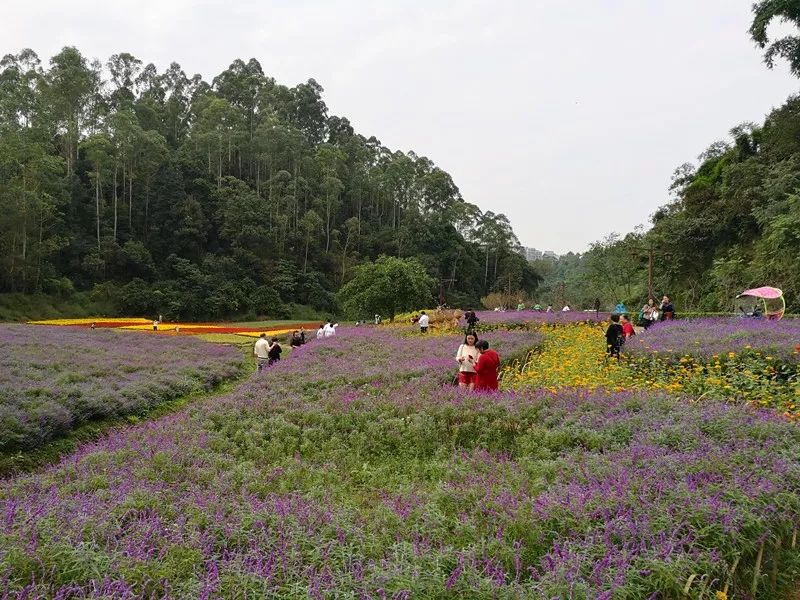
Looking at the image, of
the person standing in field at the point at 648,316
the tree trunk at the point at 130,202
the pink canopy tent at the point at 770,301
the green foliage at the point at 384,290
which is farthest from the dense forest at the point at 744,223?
the tree trunk at the point at 130,202

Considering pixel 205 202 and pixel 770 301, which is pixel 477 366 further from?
pixel 205 202

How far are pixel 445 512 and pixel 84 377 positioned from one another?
483 inches

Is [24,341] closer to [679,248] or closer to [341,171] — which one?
[679,248]

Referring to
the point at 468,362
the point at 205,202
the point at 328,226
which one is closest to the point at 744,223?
the point at 468,362

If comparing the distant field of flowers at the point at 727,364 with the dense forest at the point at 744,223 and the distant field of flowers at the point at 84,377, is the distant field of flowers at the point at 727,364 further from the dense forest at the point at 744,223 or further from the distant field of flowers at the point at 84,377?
the dense forest at the point at 744,223

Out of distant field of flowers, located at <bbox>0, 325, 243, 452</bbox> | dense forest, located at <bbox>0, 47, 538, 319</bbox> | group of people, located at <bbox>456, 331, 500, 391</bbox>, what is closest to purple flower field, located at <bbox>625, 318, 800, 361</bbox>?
group of people, located at <bbox>456, 331, 500, 391</bbox>

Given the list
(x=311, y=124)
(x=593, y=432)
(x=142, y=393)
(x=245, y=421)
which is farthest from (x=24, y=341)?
(x=311, y=124)

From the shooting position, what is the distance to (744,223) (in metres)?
33.9

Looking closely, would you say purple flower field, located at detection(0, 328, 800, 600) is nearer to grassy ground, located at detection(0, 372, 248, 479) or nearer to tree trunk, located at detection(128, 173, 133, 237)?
grassy ground, located at detection(0, 372, 248, 479)

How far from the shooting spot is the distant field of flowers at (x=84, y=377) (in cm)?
938

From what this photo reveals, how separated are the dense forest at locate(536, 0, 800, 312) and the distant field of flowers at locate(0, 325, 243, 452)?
1022 inches

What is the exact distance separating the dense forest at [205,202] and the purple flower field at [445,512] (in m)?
34.8

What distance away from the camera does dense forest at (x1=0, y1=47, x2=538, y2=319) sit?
4709 centimetres

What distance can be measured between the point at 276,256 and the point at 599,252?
132 feet
